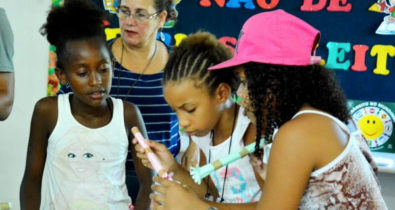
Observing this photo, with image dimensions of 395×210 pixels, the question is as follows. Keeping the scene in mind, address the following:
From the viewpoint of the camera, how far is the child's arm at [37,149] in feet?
4.16

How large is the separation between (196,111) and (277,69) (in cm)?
27

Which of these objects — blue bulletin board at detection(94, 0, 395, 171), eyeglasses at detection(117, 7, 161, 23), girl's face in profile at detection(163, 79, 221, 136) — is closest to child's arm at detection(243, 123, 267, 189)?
girl's face in profile at detection(163, 79, 221, 136)

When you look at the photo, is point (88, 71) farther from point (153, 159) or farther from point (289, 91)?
point (289, 91)

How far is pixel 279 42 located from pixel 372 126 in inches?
55.0

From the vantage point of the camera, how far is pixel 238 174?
1208 mm

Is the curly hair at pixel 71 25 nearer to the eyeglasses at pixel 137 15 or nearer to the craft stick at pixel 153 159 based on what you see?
the eyeglasses at pixel 137 15

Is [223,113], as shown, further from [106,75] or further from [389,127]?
[389,127]

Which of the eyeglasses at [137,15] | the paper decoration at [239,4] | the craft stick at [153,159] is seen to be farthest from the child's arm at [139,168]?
the paper decoration at [239,4]

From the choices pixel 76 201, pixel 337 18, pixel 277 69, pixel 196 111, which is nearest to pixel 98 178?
pixel 76 201

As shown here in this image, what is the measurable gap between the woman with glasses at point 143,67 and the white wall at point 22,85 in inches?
39.4

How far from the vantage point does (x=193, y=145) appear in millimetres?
1498

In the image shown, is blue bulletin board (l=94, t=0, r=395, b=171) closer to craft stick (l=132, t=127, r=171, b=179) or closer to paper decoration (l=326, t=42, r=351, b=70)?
paper decoration (l=326, t=42, r=351, b=70)

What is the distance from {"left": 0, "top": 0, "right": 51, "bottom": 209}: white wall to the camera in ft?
8.12

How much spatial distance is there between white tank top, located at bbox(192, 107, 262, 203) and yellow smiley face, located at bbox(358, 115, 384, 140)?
1146mm
